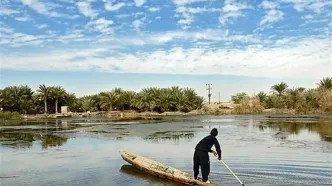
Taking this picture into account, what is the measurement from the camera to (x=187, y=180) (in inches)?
502

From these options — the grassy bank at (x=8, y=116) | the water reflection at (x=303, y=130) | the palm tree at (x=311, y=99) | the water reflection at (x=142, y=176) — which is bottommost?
the water reflection at (x=142, y=176)

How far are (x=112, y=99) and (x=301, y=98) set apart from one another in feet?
134

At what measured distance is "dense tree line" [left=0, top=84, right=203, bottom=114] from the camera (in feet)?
273

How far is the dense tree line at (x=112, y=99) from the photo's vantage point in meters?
83.1

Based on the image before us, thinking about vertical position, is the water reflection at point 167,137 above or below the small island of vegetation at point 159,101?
below

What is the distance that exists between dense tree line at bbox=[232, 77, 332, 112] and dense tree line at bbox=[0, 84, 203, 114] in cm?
1359

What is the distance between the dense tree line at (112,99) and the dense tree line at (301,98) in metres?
13.6

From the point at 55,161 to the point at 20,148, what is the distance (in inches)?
278

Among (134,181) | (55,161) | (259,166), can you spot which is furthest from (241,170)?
(55,161)

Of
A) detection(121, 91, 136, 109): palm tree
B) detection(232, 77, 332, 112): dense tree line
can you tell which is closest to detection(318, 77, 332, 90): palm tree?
detection(232, 77, 332, 112): dense tree line

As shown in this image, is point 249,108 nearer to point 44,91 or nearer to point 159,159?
point 44,91

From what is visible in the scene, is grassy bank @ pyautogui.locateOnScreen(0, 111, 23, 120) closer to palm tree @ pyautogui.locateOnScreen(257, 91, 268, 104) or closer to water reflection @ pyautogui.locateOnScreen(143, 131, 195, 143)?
water reflection @ pyautogui.locateOnScreen(143, 131, 195, 143)

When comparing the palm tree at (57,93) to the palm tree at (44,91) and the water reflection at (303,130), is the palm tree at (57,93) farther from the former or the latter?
the water reflection at (303,130)

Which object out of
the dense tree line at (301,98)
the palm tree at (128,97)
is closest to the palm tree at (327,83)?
the dense tree line at (301,98)
